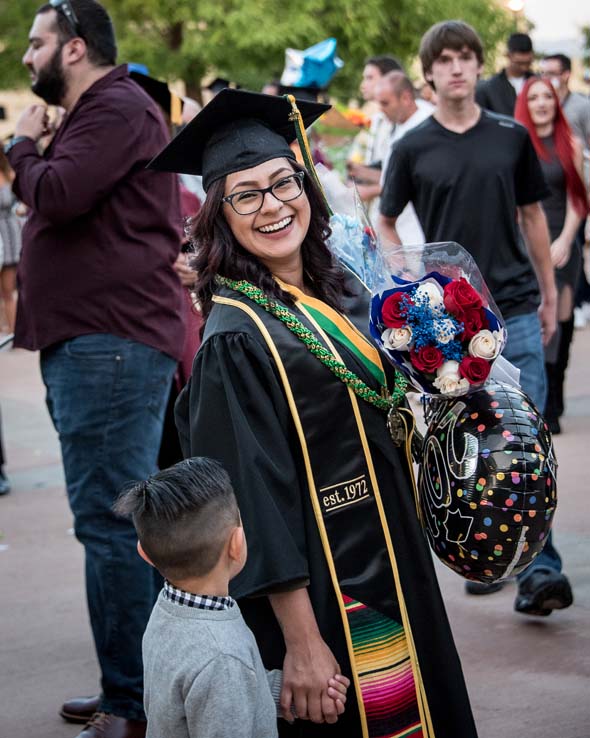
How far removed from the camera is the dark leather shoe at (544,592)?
4.95 meters

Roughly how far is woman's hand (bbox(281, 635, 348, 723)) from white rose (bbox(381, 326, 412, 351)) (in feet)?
2.34

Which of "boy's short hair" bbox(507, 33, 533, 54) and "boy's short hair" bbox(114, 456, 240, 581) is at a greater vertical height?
"boy's short hair" bbox(507, 33, 533, 54)

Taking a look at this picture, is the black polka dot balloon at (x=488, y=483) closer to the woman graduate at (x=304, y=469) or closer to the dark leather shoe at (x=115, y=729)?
the woman graduate at (x=304, y=469)

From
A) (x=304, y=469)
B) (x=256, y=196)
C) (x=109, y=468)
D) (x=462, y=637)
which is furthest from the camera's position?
(x=462, y=637)

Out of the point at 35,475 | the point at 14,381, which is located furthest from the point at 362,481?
the point at 14,381

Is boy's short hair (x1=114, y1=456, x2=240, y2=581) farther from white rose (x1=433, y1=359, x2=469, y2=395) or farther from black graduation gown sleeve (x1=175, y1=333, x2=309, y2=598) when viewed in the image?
white rose (x1=433, y1=359, x2=469, y2=395)

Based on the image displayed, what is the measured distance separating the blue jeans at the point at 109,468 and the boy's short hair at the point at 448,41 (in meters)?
2.24

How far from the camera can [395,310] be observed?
2.87 m

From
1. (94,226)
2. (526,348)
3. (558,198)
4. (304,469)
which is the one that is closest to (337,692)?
(304,469)

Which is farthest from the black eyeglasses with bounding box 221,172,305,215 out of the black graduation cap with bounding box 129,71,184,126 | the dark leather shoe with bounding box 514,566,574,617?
the dark leather shoe with bounding box 514,566,574,617

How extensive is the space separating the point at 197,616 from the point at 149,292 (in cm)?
177

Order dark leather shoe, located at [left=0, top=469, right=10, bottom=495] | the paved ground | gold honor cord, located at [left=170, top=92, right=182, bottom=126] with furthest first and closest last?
dark leather shoe, located at [left=0, top=469, right=10, bottom=495], gold honor cord, located at [left=170, top=92, right=182, bottom=126], the paved ground

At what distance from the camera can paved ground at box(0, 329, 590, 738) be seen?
4.30m

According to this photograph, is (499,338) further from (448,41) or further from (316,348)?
(448,41)
